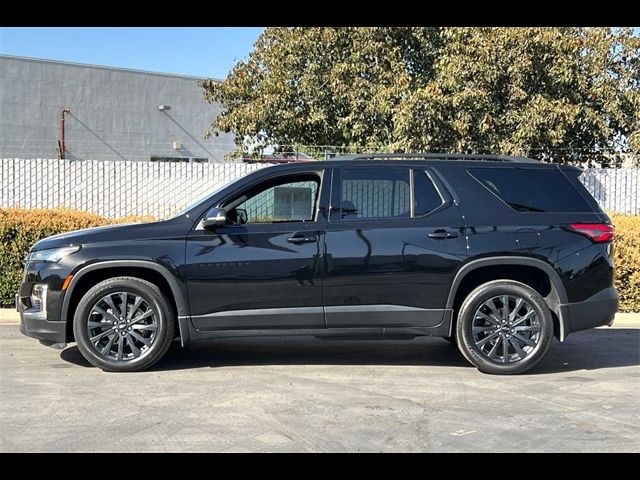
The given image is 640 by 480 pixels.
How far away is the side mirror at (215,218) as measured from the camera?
5828mm

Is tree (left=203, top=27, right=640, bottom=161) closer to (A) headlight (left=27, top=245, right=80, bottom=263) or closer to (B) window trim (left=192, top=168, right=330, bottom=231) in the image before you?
(B) window trim (left=192, top=168, right=330, bottom=231)

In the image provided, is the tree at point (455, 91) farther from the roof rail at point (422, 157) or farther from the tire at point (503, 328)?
the tire at point (503, 328)

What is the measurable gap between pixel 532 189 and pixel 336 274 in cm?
200

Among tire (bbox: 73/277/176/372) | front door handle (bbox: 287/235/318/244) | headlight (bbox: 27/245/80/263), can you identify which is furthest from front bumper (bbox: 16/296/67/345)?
front door handle (bbox: 287/235/318/244)

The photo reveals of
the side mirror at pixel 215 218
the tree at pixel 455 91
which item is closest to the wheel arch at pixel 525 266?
the side mirror at pixel 215 218

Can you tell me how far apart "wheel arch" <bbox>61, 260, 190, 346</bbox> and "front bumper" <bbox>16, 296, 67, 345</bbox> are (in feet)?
0.24

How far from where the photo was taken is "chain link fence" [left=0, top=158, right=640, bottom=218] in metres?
13.3

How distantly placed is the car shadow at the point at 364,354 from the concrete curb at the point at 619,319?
63 cm

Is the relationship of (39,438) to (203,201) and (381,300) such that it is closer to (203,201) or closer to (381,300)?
(203,201)

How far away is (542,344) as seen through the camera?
5969mm

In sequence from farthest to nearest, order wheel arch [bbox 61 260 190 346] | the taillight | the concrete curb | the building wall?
the building wall → the concrete curb → the taillight → wheel arch [bbox 61 260 190 346]
